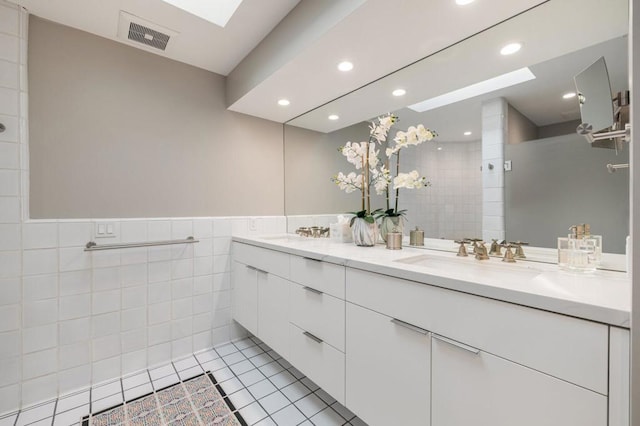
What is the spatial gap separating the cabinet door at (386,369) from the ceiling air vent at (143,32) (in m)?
1.93

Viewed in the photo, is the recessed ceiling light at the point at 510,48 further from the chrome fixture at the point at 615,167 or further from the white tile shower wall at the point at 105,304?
the white tile shower wall at the point at 105,304

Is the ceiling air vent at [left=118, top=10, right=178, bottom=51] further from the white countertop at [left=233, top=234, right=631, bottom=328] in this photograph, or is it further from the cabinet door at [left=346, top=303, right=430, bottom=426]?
the cabinet door at [left=346, top=303, right=430, bottom=426]

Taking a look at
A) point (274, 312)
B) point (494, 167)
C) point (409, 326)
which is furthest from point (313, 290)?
point (494, 167)

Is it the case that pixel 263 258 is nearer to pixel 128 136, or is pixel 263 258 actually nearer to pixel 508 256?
pixel 128 136

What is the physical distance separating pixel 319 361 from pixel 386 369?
432 mm

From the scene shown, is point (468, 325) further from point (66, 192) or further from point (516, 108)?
point (66, 192)

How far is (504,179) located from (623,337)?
902 millimetres

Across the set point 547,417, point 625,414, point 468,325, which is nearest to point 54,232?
point 468,325

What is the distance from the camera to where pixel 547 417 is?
702mm

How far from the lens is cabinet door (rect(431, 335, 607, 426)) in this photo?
26.0 inches

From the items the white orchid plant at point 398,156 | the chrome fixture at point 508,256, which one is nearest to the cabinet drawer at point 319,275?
the white orchid plant at point 398,156

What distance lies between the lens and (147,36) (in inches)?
68.6

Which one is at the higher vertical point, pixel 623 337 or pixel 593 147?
pixel 593 147

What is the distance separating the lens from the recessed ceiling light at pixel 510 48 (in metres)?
1.28
